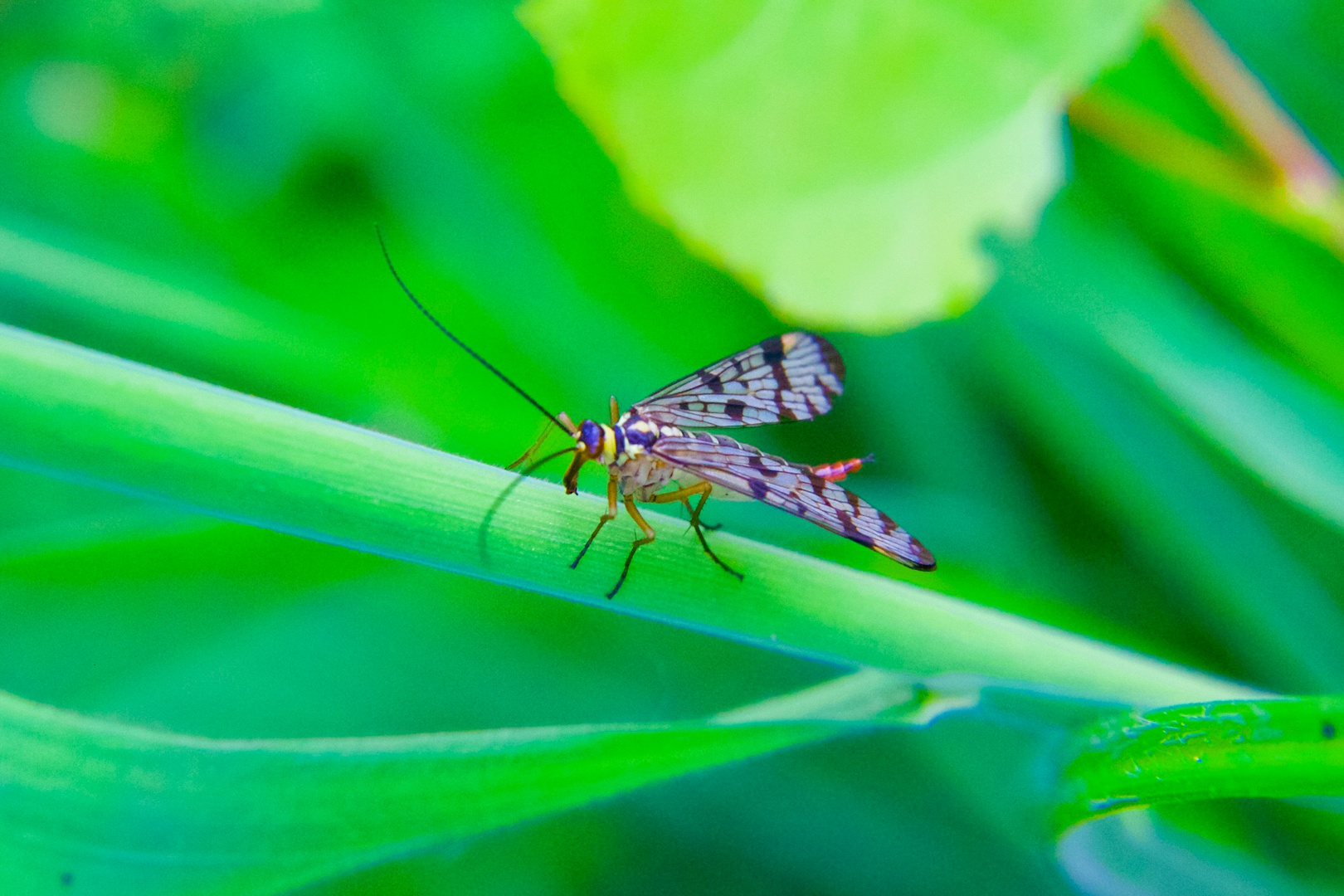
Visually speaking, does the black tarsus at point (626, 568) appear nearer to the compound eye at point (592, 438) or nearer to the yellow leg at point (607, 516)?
the yellow leg at point (607, 516)

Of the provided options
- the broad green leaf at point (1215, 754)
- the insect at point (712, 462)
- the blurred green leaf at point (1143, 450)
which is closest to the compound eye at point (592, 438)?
the insect at point (712, 462)

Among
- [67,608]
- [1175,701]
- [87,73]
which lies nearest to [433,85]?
[87,73]

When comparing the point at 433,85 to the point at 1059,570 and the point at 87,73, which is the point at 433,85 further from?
the point at 1059,570

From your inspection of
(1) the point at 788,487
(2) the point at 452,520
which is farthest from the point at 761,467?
(2) the point at 452,520

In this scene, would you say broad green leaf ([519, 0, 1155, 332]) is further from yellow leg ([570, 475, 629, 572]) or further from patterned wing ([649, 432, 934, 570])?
yellow leg ([570, 475, 629, 572])

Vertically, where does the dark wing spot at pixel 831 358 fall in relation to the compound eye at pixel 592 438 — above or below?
above

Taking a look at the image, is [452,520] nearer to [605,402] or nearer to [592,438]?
[592,438]
